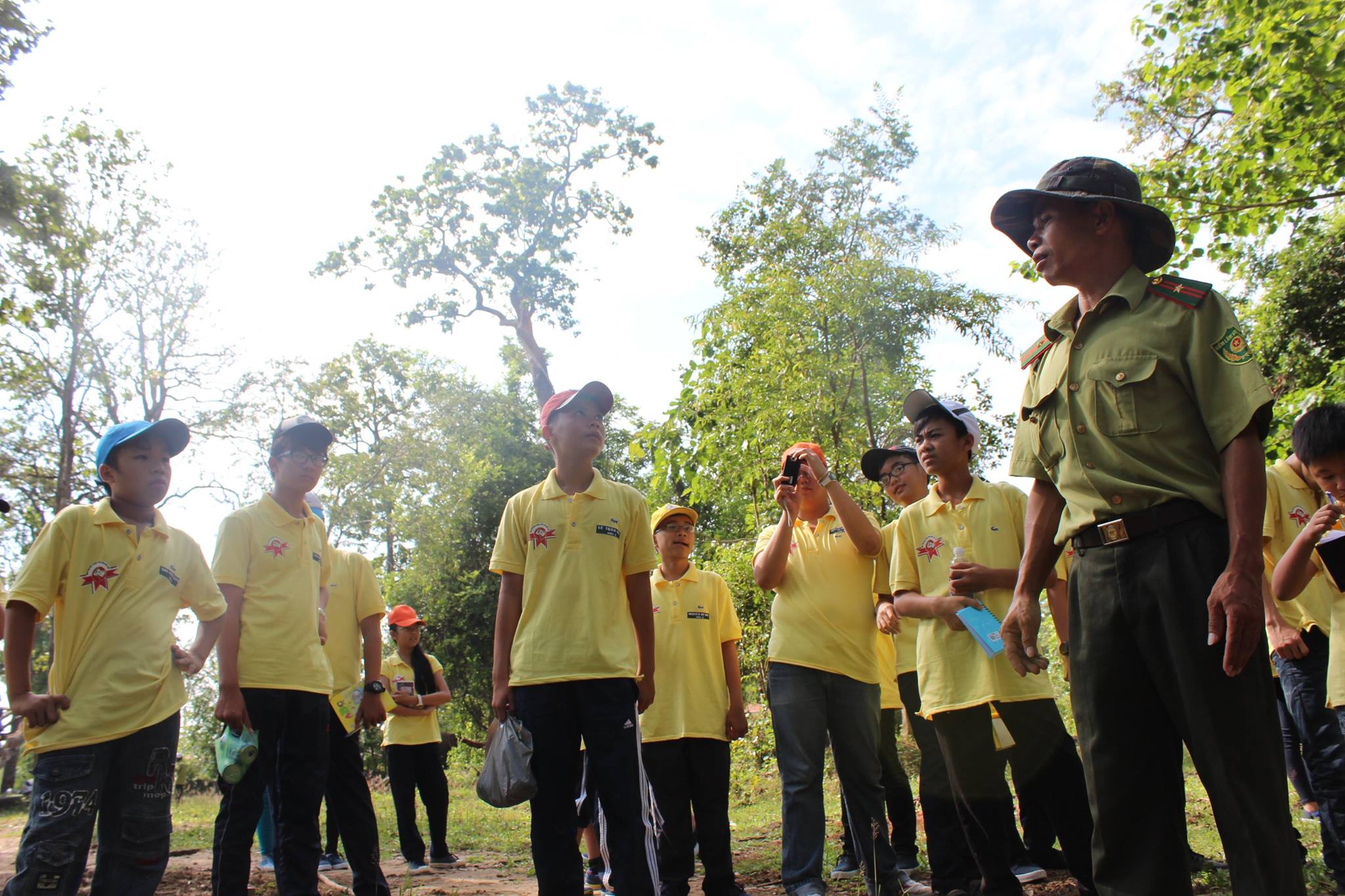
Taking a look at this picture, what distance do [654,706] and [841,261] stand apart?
10.2 metres

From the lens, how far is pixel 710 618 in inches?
213

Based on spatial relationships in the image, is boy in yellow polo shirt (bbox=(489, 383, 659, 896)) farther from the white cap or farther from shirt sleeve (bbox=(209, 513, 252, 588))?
the white cap

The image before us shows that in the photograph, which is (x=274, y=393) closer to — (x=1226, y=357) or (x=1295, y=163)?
(x=1295, y=163)

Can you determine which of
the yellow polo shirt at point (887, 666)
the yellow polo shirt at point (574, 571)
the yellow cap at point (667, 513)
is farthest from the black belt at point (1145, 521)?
the yellow cap at point (667, 513)

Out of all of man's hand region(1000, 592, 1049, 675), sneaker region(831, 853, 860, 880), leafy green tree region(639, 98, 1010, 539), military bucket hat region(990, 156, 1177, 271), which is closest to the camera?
military bucket hat region(990, 156, 1177, 271)

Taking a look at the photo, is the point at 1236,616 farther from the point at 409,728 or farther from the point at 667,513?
the point at 409,728

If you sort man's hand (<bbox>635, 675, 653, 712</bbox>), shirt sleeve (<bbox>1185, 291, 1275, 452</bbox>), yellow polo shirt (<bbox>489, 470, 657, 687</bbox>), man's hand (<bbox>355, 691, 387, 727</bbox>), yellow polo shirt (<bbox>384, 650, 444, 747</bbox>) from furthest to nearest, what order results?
1. yellow polo shirt (<bbox>384, 650, 444, 747</bbox>)
2. man's hand (<bbox>355, 691, 387, 727</bbox>)
3. man's hand (<bbox>635, 675, 653, 712</bbox>)
4. yellow polo shirt (<bbox>489, 470, 657, 687</bbox>)
5. shirt sleeve (<bbox>1185, 291, 1275, 452</bbox>)

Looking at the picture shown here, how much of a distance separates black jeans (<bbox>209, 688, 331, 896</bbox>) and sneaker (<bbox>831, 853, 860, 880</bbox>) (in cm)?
291

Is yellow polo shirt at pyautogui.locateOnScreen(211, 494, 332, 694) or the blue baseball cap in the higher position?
the blue baseball cap

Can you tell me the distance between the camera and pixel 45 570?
11.8 ft

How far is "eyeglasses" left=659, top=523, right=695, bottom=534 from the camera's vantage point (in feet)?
18.5

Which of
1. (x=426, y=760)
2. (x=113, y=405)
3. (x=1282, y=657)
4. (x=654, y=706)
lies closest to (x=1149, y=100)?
(x=1282, y=657)

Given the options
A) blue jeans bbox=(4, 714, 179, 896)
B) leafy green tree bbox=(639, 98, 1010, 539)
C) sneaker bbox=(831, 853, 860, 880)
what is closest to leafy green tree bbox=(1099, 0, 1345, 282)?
leafy green tree bbox=(639, 98, 1010, 539)

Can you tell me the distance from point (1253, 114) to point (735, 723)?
8113mm
